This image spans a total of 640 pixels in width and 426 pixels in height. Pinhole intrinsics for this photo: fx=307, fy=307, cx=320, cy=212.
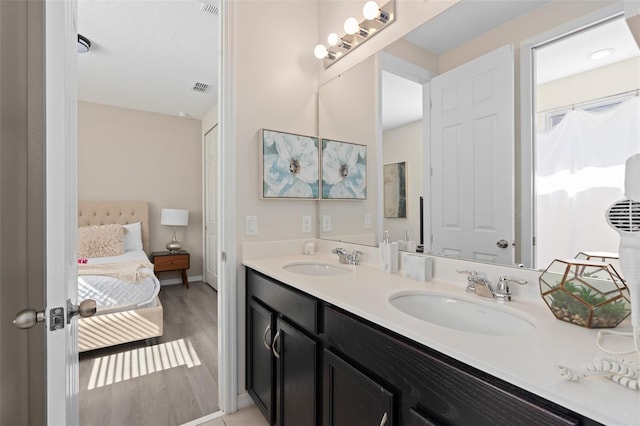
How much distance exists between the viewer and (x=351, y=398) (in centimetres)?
103

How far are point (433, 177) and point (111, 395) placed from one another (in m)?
2.38

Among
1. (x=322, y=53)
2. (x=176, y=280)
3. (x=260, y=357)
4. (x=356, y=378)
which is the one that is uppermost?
(x=322, y=53)

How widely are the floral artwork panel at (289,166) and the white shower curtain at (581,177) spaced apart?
134cm

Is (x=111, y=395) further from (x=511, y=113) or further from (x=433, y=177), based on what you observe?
(x=511, y=113)

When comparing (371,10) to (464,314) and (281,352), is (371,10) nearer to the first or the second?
(464,314)

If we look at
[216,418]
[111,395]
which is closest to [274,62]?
Result: [216,418]

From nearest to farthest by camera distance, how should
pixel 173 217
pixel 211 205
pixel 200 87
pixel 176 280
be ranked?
pixel 200 87 → pixel 173 217 → pixel 211 205 → pixel 176 280

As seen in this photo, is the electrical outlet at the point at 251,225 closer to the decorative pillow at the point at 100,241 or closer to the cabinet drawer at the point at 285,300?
the cabinet drawer at the point at 285,300

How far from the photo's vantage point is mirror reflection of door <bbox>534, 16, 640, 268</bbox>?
0.89m

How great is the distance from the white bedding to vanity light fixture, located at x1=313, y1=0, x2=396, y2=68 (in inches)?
93.2

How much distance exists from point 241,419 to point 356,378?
114 centimetres

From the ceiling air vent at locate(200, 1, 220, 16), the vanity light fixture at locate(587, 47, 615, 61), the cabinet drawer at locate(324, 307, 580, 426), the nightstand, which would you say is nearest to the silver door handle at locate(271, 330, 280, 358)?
the cabinet drawer at locate(324, 307, 580, 426)


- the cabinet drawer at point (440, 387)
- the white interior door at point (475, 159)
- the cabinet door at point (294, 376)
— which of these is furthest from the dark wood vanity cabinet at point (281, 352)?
the white interior door at point (475, 159)

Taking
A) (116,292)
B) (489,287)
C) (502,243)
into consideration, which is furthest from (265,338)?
(116,292)
